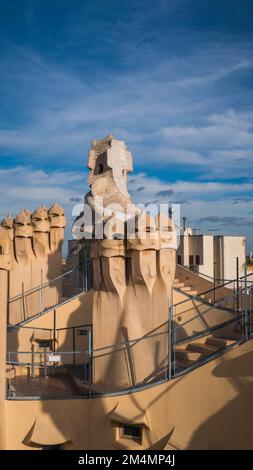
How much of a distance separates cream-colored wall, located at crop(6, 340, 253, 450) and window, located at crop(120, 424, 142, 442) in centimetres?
11

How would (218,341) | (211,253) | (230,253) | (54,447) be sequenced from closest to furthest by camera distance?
1. (54,447)
2. (218,341)
3. (230,253)
4. (211,253)

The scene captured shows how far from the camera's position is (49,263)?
1922 centimetres

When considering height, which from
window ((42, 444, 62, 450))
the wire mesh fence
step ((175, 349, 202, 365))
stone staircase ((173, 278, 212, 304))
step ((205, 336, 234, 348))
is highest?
stone staircase ((173, 278, 212, 304))

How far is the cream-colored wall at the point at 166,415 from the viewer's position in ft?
30.2

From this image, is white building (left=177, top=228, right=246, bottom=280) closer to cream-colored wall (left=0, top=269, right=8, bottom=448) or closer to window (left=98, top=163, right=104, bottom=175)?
window (left=98, top=163, right=104, bottom=175)

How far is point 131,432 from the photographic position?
35.8ft

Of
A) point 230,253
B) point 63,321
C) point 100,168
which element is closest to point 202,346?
point 63,321

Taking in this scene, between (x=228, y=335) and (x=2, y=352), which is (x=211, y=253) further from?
(x=2, y=352)

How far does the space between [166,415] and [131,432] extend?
116 cm

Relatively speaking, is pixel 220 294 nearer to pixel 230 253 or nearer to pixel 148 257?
pixel 148 257

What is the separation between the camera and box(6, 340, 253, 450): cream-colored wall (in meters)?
9.22

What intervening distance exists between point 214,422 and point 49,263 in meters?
11.3

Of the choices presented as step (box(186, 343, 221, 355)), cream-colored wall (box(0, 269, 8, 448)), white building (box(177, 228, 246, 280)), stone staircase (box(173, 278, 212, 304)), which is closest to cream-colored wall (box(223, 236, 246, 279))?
white building (box(177, 228, 246, 280))
